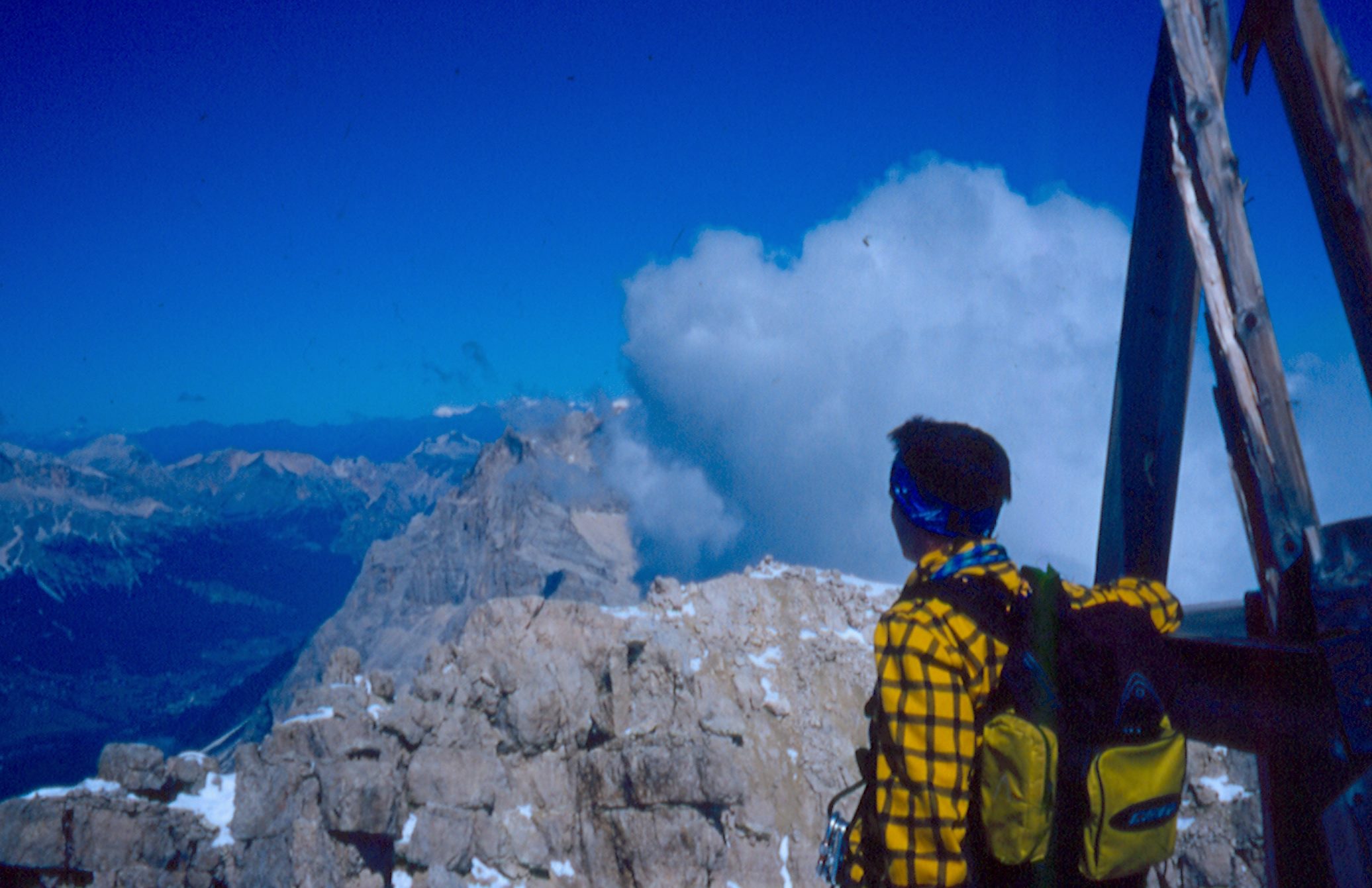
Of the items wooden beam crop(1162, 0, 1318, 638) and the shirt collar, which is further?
the shirt collar

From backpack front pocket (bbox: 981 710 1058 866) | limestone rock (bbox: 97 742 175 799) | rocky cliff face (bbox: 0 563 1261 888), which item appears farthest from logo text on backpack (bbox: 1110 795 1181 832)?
limestone rock (bbox: 97 742 175 799)

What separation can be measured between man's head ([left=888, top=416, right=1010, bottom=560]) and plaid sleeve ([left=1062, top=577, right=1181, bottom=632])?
1.60ft

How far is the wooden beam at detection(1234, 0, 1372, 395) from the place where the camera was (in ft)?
7.39

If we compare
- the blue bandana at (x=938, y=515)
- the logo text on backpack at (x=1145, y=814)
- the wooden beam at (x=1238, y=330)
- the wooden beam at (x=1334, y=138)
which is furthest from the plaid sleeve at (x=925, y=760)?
the wooden beam at (x=1334, y=138)

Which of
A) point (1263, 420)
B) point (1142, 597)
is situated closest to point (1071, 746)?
point (1142, 597)

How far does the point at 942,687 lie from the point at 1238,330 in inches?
79.4

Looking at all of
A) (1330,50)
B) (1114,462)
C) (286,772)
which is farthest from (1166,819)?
(286,772)

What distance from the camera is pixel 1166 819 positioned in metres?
2.60

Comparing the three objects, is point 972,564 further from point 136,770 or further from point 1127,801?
point 136,770

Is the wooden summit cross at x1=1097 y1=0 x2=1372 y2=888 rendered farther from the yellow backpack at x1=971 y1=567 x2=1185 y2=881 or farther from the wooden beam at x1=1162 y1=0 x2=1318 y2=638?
the yellow backpack at x1=971 y1=567 x2=1185 y2=881

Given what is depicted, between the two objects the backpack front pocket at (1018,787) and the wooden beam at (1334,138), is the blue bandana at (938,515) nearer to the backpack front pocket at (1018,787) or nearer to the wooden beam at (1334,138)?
the backpack front pocket at (1018,787)

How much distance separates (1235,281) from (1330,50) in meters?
0.86

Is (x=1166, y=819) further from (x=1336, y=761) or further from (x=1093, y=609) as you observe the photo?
(x=1093, y=609)

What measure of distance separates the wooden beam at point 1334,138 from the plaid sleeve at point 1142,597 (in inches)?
51.1
